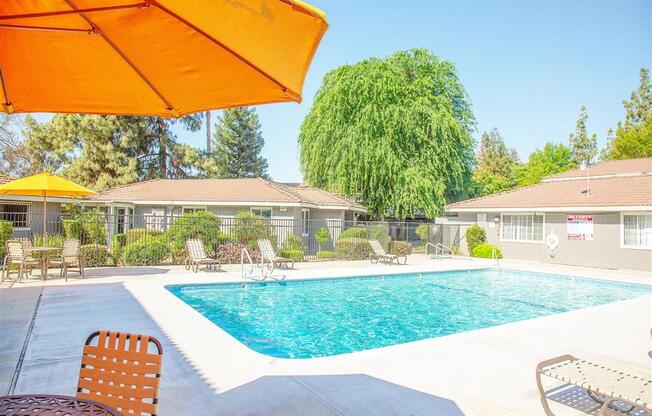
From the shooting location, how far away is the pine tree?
4288 centimetres

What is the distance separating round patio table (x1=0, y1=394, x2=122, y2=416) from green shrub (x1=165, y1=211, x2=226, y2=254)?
553 inches

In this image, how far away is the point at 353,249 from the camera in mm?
19359

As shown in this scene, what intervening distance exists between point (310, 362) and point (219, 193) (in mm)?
19704

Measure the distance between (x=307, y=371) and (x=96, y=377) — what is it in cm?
270

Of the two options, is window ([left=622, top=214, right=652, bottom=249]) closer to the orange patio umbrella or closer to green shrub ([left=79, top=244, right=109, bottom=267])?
the orange patio umbrella

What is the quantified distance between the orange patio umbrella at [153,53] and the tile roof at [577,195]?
64.7 feet

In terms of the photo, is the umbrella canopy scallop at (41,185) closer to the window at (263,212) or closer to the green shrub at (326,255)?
the green shrub at (326,255)

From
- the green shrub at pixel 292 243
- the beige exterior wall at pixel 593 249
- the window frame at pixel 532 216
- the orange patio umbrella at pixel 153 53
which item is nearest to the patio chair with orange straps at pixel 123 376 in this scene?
the orange patio umbrella at pixel 153 53

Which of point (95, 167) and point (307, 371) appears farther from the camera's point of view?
point (95, 167)

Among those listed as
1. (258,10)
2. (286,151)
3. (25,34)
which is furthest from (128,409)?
(286,151)

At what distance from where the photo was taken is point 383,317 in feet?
31.1

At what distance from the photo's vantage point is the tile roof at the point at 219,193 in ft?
74.6

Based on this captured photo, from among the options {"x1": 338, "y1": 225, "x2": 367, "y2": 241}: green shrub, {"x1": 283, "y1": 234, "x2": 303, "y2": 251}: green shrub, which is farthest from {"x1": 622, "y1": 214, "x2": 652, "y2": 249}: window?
{"x1": 283, "y1": 234, "x2": 303, "y2": 251}: green shrub

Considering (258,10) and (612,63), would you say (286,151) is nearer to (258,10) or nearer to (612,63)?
(612,63)
